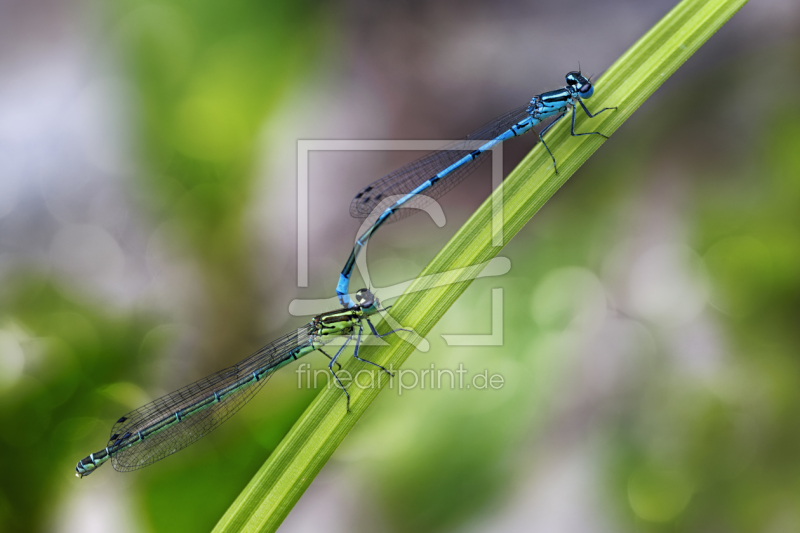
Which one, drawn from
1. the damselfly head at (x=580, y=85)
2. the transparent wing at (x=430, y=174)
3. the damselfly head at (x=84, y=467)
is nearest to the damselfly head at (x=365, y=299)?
the transparent wing at (x=430, y=174)

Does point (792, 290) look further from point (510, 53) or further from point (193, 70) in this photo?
point (193, 70)

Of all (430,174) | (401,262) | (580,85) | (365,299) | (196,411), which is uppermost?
(580,85)

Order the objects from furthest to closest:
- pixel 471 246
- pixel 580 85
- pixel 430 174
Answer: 1. pixel 430 174
2. pixel 580 85
3. pixel 471 246

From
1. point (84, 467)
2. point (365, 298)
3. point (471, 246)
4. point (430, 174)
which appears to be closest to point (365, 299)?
point (365, 298)

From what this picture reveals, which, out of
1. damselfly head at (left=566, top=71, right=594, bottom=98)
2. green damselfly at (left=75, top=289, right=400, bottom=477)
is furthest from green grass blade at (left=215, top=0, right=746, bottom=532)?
green damselfly at (left=75, top=289, right=400, bottom=477)

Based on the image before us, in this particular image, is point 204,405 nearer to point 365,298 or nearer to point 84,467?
point 84,467

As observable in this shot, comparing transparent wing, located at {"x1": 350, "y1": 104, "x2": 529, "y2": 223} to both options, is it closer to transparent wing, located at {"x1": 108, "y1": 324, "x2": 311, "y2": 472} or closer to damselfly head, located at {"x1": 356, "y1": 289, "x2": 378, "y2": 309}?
damselfly head, located at {"x1": 356, "y1": 289, "x2": 378, "y2": 309}
